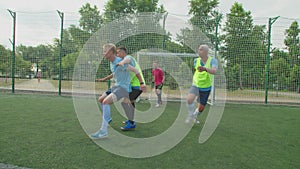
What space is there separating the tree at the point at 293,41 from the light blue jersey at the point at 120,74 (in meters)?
8.20

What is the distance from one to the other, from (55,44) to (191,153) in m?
8.65

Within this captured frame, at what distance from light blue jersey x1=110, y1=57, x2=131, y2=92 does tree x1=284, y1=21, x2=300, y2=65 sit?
820 centimetres

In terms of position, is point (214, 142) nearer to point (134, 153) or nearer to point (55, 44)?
point (134, 153)

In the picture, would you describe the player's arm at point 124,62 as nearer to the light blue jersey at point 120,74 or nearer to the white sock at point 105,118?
the light blue jersey at point 120,74

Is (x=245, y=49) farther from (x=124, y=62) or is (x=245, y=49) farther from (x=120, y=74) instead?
(x=124, y=62)

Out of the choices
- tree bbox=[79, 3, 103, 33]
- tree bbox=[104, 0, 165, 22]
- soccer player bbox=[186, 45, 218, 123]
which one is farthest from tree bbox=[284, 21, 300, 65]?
tree bbox=[104, 0, 165, 22]

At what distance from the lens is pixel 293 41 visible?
9500 millimetres

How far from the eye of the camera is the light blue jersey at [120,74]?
3.79m

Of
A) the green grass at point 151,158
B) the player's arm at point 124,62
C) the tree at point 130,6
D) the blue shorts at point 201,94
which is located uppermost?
the tree at point 130,6

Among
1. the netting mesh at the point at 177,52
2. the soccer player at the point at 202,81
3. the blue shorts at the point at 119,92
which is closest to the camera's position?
the blue shorts at the point at 119,92

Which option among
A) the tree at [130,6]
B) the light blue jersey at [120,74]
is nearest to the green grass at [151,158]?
the light blue jersey at [120,74]

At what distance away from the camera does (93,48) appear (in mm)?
8992

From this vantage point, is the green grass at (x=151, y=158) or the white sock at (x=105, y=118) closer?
the green grass at (x=151, y=158)

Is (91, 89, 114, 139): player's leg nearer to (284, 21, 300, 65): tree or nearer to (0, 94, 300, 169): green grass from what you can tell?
(0, 94, 300, 169): green grass
